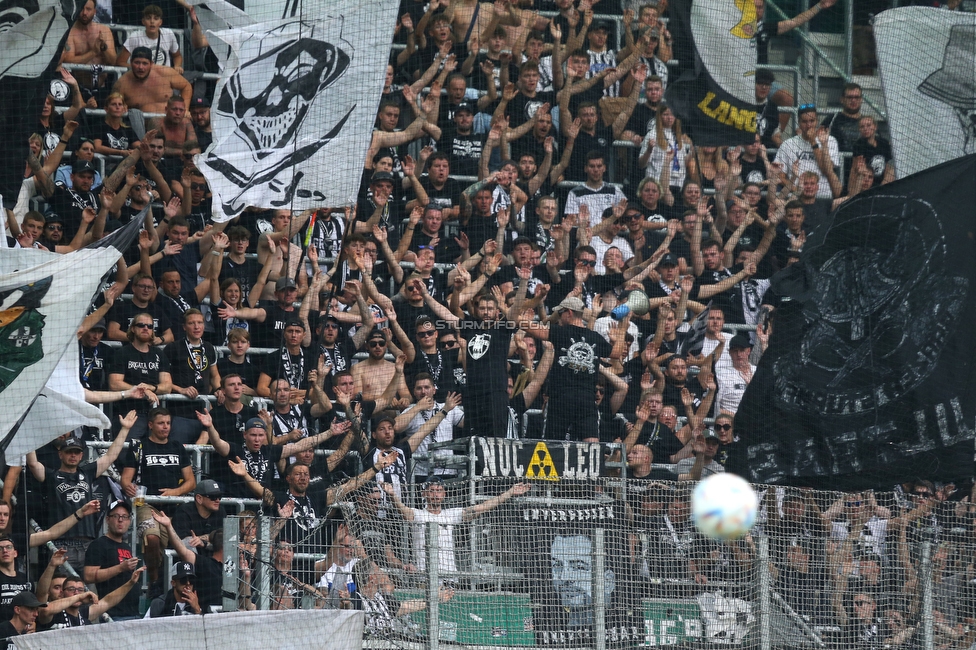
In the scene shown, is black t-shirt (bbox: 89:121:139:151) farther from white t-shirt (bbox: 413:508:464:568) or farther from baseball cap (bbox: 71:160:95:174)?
white t-shirt (bbox: 413:508:464:568)

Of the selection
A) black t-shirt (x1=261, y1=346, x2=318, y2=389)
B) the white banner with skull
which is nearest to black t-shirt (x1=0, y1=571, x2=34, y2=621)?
black t-shirt (x1=261, y1=346, x2=318, y2=389)

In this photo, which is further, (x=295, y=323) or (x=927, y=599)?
(x=295, y=323)

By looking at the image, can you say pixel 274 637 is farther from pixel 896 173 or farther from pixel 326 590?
pixel 896 173

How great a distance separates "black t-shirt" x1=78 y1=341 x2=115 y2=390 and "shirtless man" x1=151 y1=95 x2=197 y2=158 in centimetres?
199

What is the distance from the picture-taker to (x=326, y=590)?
8.79 m

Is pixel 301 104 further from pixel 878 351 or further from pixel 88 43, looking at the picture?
pixel 878 351

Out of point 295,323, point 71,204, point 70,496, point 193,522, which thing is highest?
point 71,204

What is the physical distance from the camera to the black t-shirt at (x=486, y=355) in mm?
10797

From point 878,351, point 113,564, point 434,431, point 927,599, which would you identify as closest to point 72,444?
point 113,564

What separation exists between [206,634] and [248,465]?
2.18 m

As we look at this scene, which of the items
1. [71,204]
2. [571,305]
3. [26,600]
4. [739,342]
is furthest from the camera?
[739,342]

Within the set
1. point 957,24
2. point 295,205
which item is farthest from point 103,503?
point 957,24

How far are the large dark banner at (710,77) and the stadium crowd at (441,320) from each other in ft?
0.49

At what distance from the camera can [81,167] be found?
36.9ft
